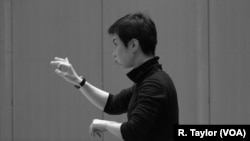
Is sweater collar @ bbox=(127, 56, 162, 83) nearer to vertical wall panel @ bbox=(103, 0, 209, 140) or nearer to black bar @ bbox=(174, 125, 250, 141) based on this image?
black bar @ bbox=(174, 125, 250, 141)

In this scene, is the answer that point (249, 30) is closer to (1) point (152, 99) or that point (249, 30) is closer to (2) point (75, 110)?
(2) point (75, 110)

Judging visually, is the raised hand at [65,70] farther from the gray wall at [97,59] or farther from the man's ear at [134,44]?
the gray wall at [97,59]

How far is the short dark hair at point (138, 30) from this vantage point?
129 centimetres

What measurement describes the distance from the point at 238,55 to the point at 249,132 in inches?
77.0

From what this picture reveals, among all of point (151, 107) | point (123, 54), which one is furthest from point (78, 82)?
point (151, 107)

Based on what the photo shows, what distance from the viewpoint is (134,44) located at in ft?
4.28

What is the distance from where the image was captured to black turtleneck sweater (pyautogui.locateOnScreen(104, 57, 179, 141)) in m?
1.20

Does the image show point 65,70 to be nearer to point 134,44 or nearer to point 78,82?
point 78,82

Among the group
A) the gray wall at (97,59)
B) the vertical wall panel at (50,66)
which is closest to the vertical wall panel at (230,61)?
the gray wall at (97,59)

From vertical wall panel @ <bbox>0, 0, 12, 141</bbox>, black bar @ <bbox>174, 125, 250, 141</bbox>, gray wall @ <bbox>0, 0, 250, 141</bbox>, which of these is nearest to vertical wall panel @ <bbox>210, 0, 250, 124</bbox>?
gray wall @ <bbox>0, 0, 250, 141</bbox>

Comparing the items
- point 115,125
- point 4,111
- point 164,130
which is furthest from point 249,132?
point 4,111

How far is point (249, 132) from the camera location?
4.65ft

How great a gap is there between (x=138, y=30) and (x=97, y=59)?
2.11m

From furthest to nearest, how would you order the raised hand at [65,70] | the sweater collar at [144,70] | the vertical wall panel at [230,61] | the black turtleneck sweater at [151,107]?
the vertical wall panel at [230,61]
the raised hand at [65,70]
the sweater collar at [144,70]
the black turtleneck sweater at [151,107]
